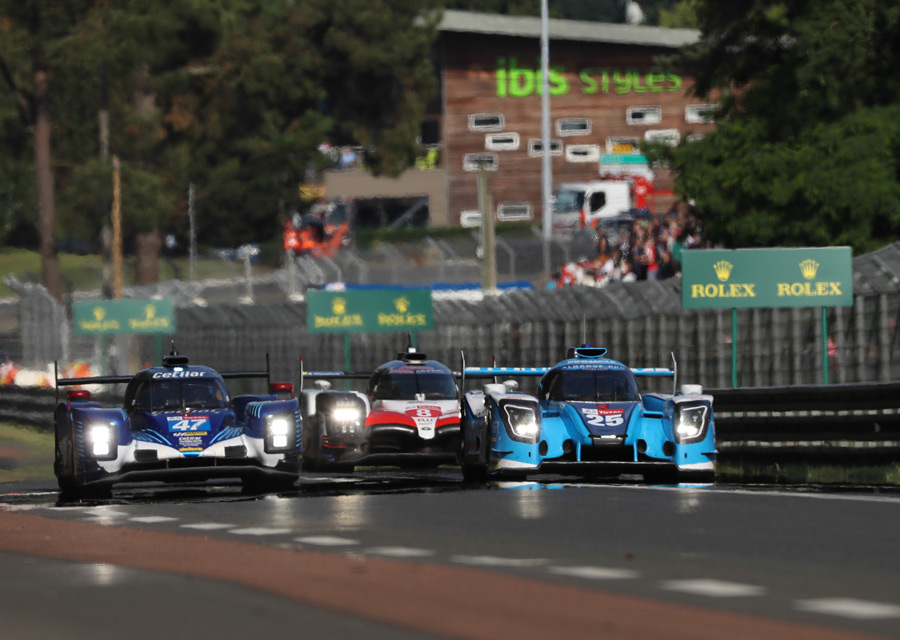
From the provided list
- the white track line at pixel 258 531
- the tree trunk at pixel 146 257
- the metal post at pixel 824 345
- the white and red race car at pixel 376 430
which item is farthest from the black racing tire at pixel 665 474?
the tree trunk at pixel 146 257

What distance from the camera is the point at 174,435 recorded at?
18.6 m

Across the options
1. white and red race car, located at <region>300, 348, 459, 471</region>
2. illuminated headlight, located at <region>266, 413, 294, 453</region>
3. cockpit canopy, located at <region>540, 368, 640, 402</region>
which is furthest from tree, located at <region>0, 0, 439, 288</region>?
cockpit canopy, located at <region>540, 368, 640, 402</region>

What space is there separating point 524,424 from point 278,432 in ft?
8.19

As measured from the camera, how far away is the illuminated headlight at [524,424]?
18.0 metres

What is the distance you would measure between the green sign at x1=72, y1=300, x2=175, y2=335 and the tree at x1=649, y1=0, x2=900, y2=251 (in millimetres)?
11608

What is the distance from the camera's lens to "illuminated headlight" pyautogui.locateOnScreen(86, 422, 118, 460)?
59.7 feet

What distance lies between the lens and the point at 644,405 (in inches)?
765

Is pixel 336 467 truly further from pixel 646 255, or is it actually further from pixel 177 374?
pixel 646 255

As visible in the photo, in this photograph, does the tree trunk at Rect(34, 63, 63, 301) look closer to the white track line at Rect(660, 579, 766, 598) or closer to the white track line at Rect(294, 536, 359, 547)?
the white track line at Rect(294, 536, 359, 547)

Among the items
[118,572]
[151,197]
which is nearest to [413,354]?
[118,572]

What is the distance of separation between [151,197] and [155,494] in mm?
39939

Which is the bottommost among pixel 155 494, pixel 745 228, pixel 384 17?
pixel 155 494

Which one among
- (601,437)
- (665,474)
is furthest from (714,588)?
(665,474)

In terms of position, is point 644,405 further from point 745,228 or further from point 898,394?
point 745,228
